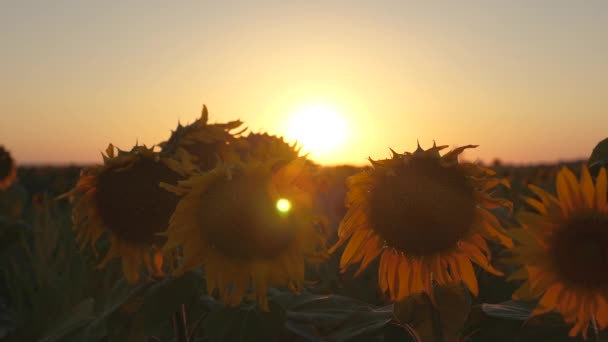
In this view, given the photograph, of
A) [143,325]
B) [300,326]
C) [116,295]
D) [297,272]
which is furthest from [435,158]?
[116,295]

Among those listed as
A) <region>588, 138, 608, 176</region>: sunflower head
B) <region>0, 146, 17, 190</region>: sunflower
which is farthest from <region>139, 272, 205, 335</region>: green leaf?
<region>0, 146, 17, 190</region>: sunflower

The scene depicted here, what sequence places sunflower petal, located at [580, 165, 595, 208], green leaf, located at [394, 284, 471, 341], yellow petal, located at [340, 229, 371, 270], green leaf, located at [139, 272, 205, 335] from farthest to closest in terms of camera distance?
yellow petal, located at [340, 229, 371, 270] < green leaf, located at [139, 272, 205, 335] < green leaf, located at [394, 284, 471, 341] < sunflower petal, located at [580, 165, 595, 208]

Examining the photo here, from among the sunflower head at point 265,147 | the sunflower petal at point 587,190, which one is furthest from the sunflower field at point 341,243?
the sunflower head at point 265,147

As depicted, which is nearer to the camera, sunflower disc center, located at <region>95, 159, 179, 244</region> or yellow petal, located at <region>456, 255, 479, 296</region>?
yellow petal, located at <region>456, 255, 479, 296</region>

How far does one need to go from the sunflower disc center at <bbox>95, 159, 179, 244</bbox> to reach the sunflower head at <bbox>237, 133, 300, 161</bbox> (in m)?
0.41

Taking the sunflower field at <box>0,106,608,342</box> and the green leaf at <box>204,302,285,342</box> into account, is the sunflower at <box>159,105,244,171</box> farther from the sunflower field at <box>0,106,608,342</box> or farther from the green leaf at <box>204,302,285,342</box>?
the green leaf at <box>204,302,285,342</box>

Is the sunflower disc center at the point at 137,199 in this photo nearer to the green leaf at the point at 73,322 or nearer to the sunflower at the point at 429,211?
the green leaf at the point at 73,322

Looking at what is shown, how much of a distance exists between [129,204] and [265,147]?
0.65 metres

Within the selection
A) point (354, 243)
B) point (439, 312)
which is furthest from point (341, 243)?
point (439, 312)

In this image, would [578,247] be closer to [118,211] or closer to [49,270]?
[118,211]

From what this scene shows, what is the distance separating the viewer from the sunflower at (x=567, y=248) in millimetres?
1665

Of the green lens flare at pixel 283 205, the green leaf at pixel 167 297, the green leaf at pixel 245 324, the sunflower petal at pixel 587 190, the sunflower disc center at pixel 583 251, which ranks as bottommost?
the green leaf at pixel 245 324

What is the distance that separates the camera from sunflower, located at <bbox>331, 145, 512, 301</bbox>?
195 centimetres

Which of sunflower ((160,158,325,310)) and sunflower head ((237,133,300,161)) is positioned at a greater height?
sunflower head ((237,133,300,161))
